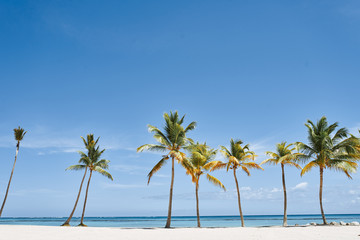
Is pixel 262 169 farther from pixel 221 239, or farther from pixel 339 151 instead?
pixel 221 239

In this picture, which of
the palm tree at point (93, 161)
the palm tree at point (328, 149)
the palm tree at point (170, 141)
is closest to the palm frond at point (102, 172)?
the palm tree at point (93, 161)

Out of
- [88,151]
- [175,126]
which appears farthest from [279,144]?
[88,151]

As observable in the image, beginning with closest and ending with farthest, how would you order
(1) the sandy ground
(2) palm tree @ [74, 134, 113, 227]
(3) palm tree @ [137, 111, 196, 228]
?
(1) the sandy ground, (3) palm tree @ [137, 111, 196, 228], (2) palm tree @ [74, 134, 113, 227]

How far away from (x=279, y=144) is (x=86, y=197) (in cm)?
2185

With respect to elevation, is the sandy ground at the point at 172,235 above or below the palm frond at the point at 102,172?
below

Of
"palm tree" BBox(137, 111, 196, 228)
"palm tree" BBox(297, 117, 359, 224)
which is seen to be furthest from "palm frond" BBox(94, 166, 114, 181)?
"palm tree" BBox(297, 117, 359, 224)

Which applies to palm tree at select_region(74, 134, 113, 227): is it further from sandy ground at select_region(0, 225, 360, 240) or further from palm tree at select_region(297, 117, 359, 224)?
palm tree at select_region(297, 117, 359, 224)

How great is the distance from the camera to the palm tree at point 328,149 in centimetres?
2473

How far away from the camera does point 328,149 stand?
81.9 feet

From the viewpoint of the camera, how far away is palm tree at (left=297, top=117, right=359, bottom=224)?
24.7 m

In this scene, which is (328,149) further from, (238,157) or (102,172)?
(102,172)

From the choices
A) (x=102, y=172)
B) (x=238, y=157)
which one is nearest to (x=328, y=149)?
(x=238, y=157)

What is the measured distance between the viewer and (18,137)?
1176 inches

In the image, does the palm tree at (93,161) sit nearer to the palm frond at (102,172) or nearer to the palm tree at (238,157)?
the palm frond at (102,172)
